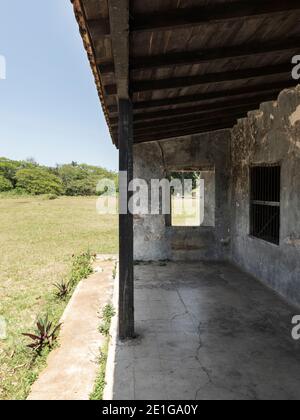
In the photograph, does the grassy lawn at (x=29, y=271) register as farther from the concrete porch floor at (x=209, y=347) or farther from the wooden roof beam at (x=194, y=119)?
the wooden roof beam at (x=194, y=119)

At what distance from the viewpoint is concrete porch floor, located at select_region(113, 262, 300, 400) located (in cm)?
274

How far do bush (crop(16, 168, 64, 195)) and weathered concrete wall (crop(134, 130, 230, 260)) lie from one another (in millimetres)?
35605

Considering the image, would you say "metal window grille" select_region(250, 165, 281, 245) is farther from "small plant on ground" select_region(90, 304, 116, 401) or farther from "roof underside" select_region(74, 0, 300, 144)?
"small plant on ground" select_region(90, 304, 116, 401)

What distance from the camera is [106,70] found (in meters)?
2.87

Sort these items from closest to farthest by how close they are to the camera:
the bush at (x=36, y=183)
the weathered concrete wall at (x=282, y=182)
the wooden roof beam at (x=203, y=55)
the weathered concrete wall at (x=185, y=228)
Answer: the wooden roof beam at (x=203, y=55), the weathered concrete wall at (x=282, y=182), the weathered concrete wall at (x=185, y=228), the bush at (x=36, y=183)

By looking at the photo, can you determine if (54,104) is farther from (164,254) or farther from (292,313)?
(292,313)

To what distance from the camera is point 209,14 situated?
2.19 metres

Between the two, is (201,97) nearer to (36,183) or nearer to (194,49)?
(194,49)

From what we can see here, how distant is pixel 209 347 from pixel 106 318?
1483 mm

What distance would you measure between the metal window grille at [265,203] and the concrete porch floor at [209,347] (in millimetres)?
1023

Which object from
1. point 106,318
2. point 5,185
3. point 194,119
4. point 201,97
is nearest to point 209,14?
point 201,97

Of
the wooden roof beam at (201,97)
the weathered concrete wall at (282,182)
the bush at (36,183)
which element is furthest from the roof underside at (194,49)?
the bush at (36,183)

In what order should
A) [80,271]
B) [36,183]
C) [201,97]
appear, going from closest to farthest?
[201,97] → [80,271] → [36,183]

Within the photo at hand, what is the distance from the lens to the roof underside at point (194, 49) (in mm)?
2156
